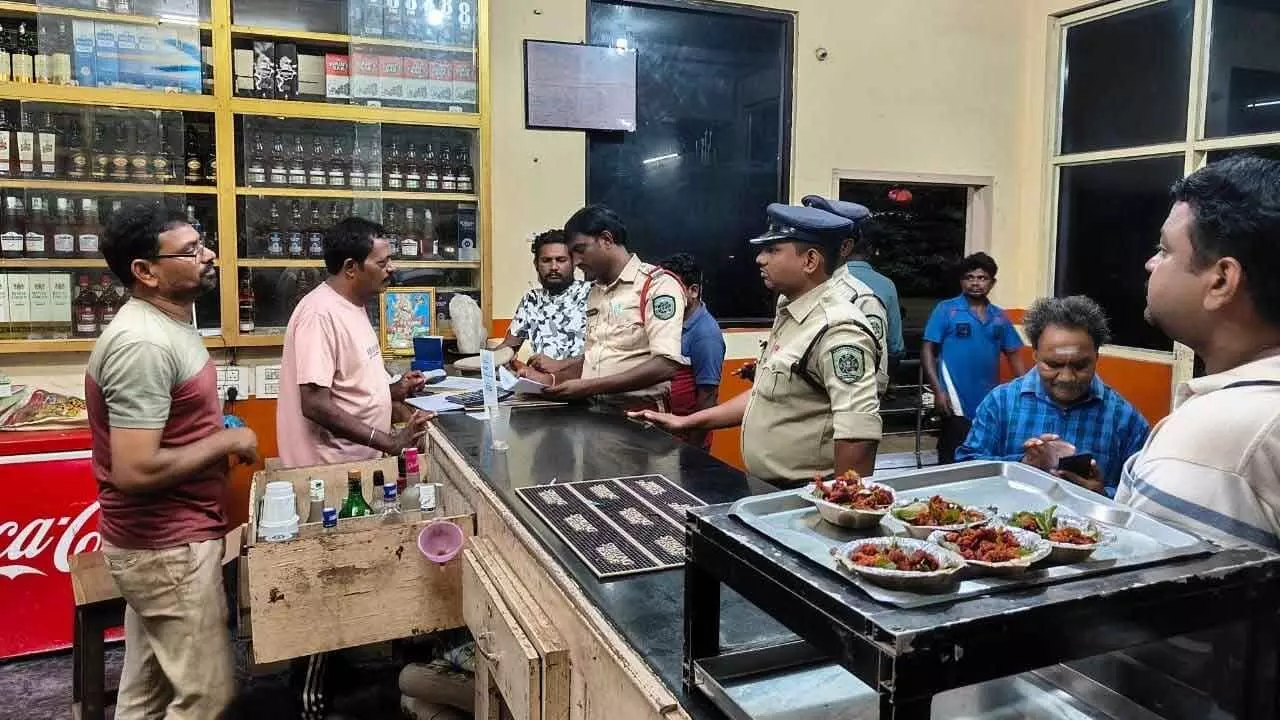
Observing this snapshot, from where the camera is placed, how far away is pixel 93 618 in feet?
7.61

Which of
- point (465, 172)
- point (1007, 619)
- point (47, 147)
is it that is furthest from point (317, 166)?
point (1007, 619)

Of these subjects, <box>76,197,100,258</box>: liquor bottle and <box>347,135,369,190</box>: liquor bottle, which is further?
<box>347,135,369,190</box>: liquor bottle

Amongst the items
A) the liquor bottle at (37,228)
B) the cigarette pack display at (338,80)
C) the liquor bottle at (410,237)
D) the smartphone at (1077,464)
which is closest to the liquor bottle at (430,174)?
the liquor bottle at (410,237)

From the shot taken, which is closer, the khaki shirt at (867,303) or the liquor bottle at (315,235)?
the khaki shirt at (867,303)

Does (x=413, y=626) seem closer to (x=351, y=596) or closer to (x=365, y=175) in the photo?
(x=351, y=596)

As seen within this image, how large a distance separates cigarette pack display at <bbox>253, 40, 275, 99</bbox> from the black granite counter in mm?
→ 2118

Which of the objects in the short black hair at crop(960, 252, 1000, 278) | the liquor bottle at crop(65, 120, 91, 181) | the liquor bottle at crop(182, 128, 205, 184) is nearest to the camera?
the liquor bottle at crop(65, 120, 91, 181)

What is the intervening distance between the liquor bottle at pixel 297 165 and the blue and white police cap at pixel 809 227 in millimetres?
2643

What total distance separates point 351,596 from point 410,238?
2639 mm

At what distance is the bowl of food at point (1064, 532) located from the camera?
32.3 inches

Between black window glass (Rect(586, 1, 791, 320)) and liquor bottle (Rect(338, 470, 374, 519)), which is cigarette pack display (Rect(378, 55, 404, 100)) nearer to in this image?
black window glass (Rect(586, 1, 791, 320))

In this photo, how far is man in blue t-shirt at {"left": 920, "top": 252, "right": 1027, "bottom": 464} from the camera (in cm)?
442

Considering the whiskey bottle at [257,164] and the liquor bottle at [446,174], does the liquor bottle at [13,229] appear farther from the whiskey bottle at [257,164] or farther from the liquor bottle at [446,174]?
the liquor bottle at [446,174]

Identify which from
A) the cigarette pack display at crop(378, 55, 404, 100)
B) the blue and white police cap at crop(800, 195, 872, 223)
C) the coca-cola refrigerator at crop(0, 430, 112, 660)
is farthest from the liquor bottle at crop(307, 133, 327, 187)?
the blue and white police cap at crop(800, 195, 872, 223)
